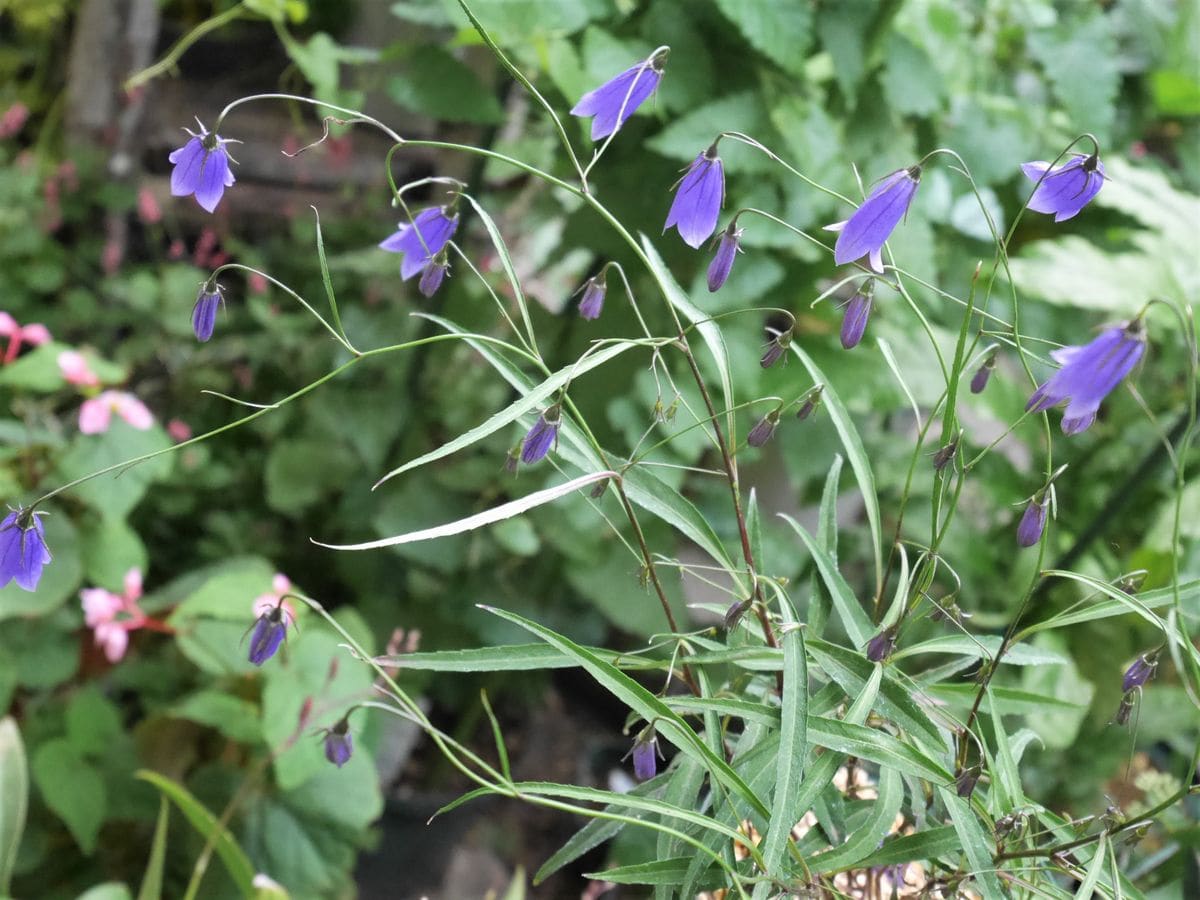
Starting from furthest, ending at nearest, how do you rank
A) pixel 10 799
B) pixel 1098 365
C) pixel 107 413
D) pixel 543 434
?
1. pixel 107 413
2. pixel 10 799
3. pixel 543 434
4. pixel 1098 365

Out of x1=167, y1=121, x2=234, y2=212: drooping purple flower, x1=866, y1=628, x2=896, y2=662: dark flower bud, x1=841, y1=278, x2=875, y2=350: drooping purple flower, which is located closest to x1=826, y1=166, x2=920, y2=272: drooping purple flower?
x1=841, y1=278, x2=875, y2=350: drooping purple flower

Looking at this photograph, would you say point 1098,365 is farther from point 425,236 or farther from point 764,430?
point 425,236

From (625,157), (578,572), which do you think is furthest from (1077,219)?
(578,572)

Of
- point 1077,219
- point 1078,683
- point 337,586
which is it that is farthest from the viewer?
point 337,586

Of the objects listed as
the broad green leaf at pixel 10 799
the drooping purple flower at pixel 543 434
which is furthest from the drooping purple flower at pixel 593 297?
the broad green leaf at pixel 10 799

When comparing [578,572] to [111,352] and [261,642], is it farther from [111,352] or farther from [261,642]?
[111,352]

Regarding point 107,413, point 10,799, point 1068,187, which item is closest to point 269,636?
point 1068,187
